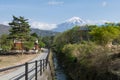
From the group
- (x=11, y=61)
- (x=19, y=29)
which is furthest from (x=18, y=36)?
(x=11, y=61)

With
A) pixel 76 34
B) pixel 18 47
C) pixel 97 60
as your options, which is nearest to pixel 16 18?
pixel 18 47

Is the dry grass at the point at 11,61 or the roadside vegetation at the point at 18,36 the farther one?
the roadside vegetation at the point at 18,36

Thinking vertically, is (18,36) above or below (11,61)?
above

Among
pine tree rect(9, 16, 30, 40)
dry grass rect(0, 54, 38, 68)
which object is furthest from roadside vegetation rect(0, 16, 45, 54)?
dry grass rect(0, 54, 38, 68)

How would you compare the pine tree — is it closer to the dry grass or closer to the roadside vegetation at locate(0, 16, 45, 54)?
the roadside vegetation at locate(0, 16, 45, 54)

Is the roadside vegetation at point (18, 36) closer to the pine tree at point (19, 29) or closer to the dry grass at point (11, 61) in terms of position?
the pine tree at point (19, 29)

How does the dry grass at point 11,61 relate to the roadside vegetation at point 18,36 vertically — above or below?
below

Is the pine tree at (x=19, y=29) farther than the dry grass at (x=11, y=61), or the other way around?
the pine tree at (x=19, y=29)

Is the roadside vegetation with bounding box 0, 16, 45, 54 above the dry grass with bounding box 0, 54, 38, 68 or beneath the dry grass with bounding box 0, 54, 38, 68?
above

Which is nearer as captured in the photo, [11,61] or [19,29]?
[11,61]

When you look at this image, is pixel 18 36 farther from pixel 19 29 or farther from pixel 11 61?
pixel 11 61

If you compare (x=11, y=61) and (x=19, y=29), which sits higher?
(x=19, y=29)

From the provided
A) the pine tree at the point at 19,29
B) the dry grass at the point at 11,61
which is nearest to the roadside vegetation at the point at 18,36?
the pine tree at the point at 19,29

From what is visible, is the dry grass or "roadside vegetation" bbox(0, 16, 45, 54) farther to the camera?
"roadside vegetation" bbox(0, 16, 45, 54)
